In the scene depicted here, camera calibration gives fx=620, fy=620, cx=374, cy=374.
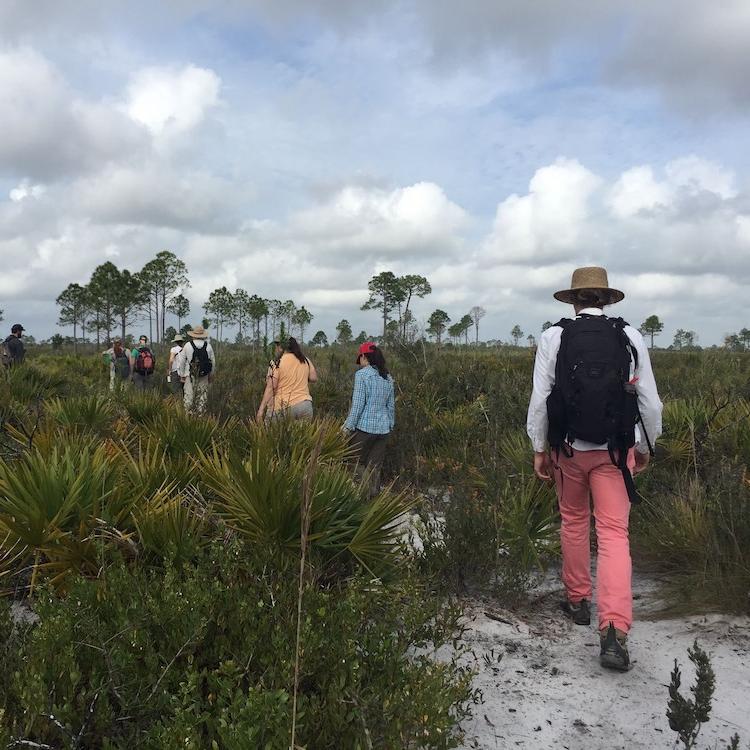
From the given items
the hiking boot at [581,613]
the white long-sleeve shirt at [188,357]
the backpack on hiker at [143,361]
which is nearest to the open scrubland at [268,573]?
the hiking boot at [581,613]

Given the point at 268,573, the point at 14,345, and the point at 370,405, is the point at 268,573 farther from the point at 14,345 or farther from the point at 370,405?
the point at 14,345

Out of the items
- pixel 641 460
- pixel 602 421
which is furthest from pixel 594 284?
pixel 641 460

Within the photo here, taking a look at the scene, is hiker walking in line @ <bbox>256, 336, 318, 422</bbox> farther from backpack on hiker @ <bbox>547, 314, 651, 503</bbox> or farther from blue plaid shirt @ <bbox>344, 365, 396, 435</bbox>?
backpack on hiker @ <bbox>547, 314, 651, 503</bbox>

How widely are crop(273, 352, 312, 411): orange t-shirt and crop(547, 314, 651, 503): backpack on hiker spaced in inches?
154

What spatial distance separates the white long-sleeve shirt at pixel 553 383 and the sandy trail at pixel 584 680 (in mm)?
1109

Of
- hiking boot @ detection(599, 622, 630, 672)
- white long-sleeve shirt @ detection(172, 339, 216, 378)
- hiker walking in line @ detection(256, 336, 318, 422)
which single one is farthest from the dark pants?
white long-sleeve shirt @ detection(172, 339, 216, 378)

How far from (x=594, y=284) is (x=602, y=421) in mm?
849

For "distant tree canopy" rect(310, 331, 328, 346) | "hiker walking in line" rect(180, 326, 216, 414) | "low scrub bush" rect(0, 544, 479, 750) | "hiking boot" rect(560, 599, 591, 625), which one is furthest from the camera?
"distant tree canopy" rect(310, 331, 328, 346)

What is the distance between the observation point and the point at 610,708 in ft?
9.50

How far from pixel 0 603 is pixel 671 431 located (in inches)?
237

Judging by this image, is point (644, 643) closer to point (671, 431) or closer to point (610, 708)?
point (610, 708)

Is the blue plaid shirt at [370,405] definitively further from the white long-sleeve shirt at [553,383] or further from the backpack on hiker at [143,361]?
the backpack on hiker at [143,361]

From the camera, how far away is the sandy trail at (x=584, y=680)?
270 cm

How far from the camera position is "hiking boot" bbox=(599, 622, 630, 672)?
319 centimetres
